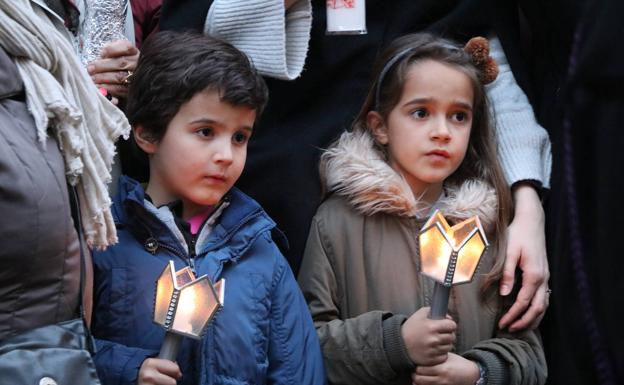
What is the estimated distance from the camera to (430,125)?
3023 mm

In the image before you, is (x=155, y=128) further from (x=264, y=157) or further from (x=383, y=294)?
(x=383, y=294)

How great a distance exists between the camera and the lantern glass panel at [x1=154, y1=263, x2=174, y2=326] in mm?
2246

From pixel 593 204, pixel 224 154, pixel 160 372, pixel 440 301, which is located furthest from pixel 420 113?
pixel 593 204

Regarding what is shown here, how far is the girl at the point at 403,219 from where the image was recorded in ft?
9.31

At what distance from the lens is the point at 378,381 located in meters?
2.82

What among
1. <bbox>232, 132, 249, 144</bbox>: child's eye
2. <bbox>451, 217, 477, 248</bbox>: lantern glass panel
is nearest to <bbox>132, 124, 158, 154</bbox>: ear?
<bbox>232, 132, 249, 144</bbox>: child's eye

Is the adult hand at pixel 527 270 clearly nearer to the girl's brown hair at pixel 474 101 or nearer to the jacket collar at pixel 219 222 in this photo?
the girl's brown hair at pixel 474 101

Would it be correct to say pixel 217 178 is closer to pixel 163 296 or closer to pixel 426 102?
pixel 163 296

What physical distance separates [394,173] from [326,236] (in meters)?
0.27

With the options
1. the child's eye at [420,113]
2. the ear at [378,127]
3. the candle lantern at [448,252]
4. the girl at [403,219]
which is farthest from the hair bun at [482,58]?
the candle lantern at [448,252]

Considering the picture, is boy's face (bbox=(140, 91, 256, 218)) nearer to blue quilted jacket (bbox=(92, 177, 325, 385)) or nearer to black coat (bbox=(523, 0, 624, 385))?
blue quilted jacket (bbox=(92, 177, 325, 385))

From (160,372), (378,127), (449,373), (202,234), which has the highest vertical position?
(378,127)

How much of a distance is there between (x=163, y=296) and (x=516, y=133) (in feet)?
4.60

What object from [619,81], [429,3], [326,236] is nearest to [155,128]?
[326,236]
